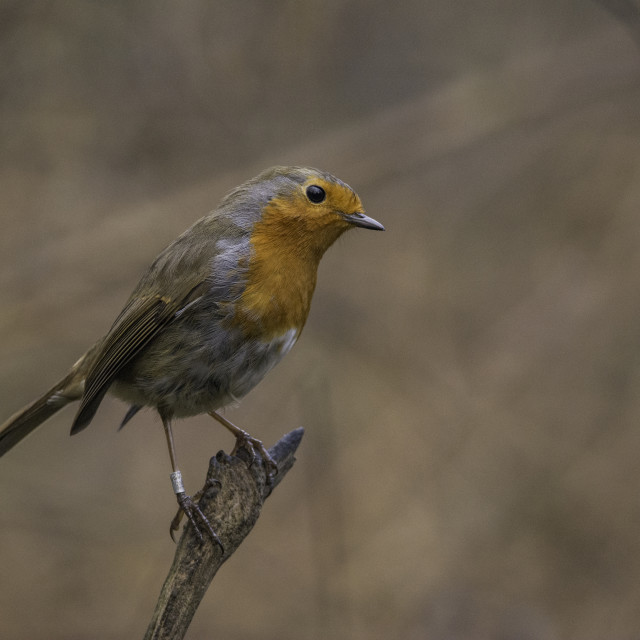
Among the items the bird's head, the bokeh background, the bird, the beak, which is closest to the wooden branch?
the bird

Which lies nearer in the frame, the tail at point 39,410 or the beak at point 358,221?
the beak at point 358,221

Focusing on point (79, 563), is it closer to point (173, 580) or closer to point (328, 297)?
point (328, 297)

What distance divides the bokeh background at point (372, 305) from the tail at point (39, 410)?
3.96 ft

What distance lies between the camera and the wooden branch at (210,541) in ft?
8.92

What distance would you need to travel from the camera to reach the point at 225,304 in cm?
332

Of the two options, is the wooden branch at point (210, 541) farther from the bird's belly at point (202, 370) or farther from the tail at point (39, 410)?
the tail at point (39, 410)

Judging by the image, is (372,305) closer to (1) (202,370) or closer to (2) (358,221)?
(2) (358,221)

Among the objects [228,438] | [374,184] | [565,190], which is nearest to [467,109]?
[374,184]

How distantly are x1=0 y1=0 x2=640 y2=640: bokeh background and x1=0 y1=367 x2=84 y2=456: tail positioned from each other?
1206mm

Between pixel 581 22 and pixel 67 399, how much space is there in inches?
180

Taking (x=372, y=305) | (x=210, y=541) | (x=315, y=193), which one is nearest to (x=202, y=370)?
(x=210, y=541)

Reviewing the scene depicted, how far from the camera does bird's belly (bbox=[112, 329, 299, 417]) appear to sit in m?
3.33

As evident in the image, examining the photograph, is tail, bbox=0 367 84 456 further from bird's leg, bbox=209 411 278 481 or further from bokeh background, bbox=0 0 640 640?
bokeh background, bbox=0 0 640 640

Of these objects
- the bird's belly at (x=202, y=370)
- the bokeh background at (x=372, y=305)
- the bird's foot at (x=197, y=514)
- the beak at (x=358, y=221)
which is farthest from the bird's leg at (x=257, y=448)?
the bokeh background at (x=372, y=305)
